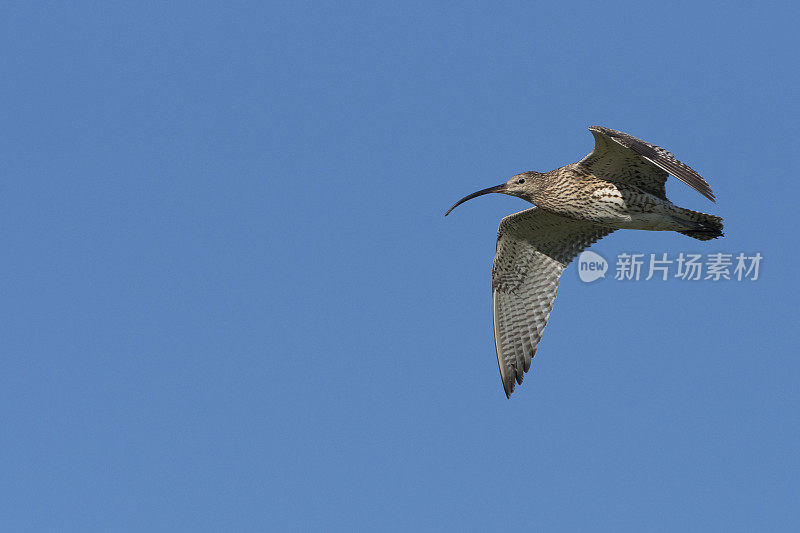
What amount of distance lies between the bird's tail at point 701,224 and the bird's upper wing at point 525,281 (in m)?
1.60

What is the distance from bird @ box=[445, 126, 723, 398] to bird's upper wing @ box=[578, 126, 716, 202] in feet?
0.04

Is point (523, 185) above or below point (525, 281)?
above

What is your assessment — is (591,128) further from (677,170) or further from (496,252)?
(496,252)

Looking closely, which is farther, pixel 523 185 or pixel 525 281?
pixel 525 281

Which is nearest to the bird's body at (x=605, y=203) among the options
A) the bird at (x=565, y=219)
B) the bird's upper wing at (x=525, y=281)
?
the bird at (x=565, y=219)

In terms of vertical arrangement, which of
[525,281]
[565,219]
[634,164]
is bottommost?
[525,281]

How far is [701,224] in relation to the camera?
14.3m

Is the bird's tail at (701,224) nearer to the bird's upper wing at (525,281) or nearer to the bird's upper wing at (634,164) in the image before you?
the bird's upper wing at (634,164)

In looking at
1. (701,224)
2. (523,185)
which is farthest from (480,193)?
(701,224)

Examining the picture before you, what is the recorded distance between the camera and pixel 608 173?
14141mm

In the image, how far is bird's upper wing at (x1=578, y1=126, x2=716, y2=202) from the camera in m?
12.8

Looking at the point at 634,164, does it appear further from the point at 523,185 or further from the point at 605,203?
the point at 523,185

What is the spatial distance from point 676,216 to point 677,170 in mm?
1502

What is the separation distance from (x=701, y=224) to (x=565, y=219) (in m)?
1.93
